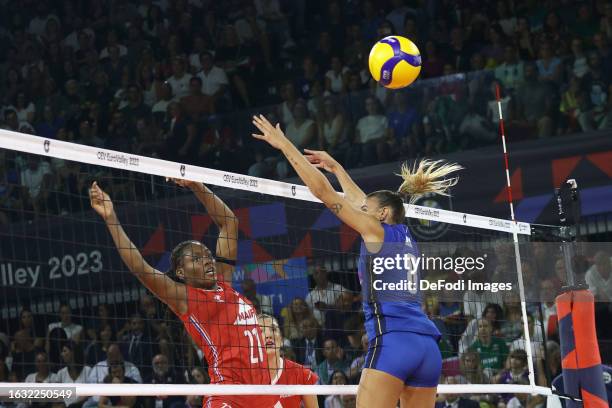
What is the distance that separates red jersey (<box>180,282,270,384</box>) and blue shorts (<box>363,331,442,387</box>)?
1.22 m

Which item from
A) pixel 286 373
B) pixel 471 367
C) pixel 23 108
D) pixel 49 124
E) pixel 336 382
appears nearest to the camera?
pixel 286 373

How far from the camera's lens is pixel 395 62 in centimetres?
831

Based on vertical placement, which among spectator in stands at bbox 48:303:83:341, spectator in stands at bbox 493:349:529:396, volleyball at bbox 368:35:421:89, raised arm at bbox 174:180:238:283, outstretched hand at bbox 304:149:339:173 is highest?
volleyball at bbox 368:35:421:89

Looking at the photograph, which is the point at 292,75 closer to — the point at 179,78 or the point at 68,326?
the point at 179,78

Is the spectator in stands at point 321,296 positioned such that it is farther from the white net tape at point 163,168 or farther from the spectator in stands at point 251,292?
the white net tape at point 163,168

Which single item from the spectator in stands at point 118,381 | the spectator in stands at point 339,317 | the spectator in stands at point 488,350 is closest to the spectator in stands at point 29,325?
the spectator in stands at point 118,381

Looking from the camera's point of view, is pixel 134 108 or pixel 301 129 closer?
pixel 301 129

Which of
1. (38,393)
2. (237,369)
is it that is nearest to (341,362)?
(237,369)

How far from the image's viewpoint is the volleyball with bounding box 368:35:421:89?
328 inches

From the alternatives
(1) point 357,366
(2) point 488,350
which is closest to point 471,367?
(2) point 488,350

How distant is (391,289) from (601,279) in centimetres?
506

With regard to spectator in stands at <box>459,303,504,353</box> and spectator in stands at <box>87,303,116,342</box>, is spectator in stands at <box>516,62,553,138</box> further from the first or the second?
spectator in stands at <box>87,303,116,342</box>

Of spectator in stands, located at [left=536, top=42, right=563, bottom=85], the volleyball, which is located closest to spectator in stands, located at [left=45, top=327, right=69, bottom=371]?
the volleyball

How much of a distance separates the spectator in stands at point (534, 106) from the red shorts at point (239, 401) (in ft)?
19.9
